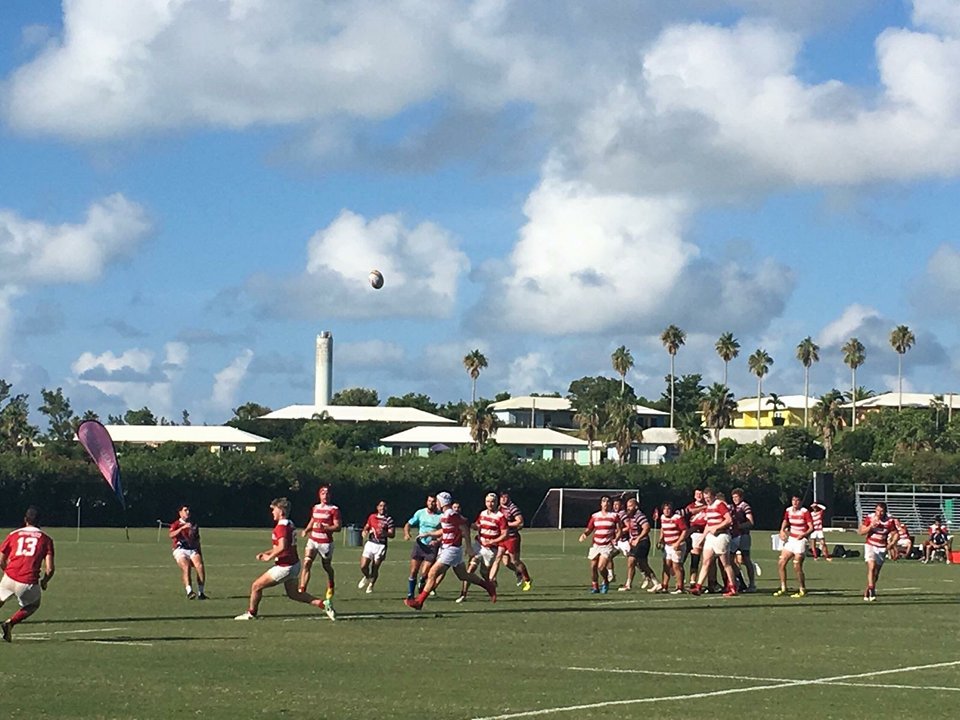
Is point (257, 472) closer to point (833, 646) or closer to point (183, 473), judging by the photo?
point (183, 473)

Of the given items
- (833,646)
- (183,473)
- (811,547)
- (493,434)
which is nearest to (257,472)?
(183,473)

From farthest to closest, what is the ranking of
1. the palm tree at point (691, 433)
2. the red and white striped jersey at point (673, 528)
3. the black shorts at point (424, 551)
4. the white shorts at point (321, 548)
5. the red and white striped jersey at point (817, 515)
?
the palm tree at point (691, 433) → the red and white striped jersey at point (817, 515) → the red and white striped jersey at point (673, 528) → the white shorts at point (321, 548) → the black shorts at point (424, 551)

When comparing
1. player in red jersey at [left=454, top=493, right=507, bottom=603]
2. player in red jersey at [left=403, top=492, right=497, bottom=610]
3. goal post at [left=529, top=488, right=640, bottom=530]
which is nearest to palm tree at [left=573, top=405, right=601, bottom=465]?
goal post at [left=529, top=488, right=640, bottom=530]

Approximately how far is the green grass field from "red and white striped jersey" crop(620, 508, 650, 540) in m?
1.51

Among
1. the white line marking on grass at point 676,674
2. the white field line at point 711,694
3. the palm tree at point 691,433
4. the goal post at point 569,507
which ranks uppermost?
the palm tree at point 691,433

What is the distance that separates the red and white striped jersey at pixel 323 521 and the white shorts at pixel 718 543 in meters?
6.54

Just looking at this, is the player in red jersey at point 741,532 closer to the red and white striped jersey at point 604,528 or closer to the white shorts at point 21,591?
the red and white striped jersey at point 604,528

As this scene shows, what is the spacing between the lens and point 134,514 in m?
78.5

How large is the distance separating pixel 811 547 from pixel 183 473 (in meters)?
38.5

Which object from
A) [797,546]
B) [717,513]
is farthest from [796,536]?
[717,513]

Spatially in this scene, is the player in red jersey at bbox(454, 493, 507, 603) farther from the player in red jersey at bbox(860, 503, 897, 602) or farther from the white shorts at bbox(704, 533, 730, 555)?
the player in red jersey at bbox(860, 503, 897, 602)

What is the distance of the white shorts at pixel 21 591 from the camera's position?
1877cm

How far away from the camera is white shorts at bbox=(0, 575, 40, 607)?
18766mm

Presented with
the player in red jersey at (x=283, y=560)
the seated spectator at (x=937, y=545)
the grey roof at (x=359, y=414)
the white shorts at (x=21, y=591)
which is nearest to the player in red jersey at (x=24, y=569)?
the white shorts at (x=21, y=591)
